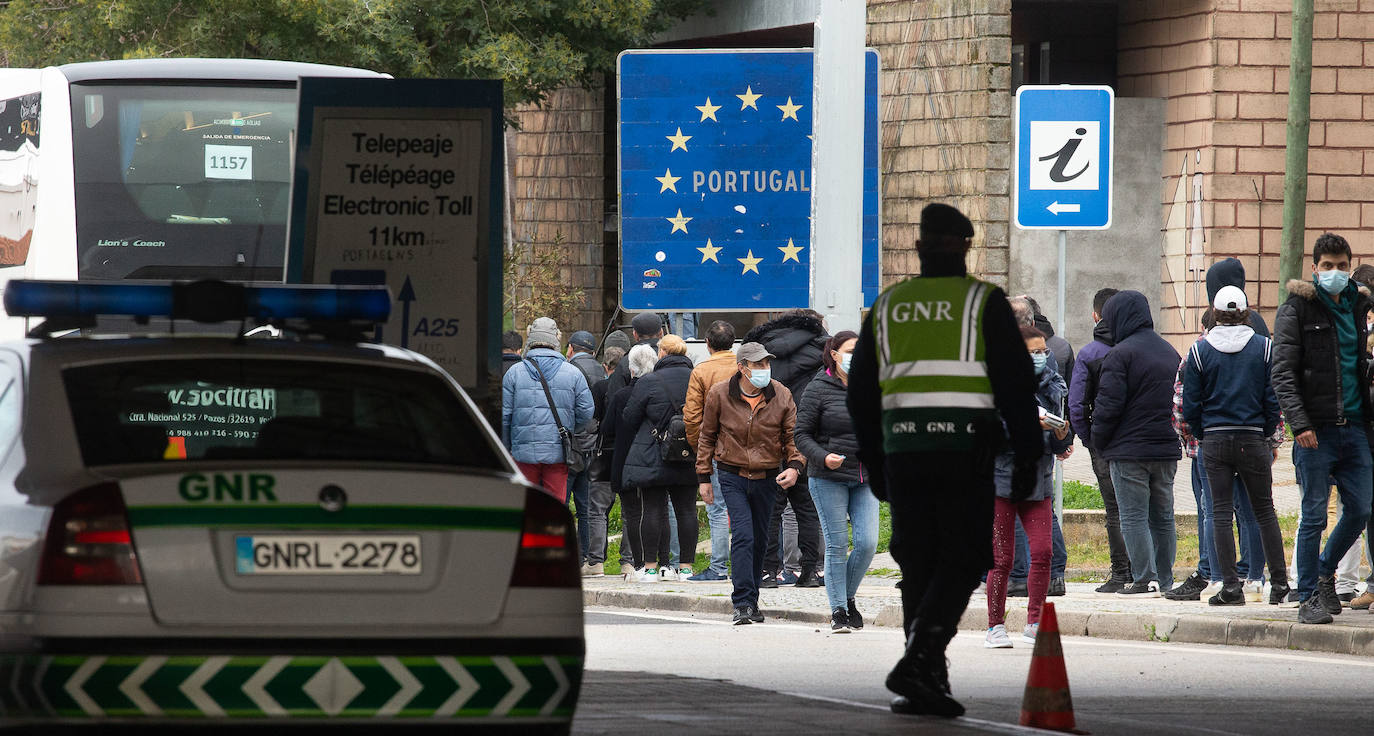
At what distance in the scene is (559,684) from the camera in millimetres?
6012

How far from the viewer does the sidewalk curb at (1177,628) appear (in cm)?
1140

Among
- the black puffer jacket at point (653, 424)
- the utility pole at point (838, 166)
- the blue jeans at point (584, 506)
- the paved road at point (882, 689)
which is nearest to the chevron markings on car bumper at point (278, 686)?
the paved road at point (882, 689)

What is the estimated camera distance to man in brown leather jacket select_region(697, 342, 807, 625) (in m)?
13.3

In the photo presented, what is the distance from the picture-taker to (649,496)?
53.0 feet

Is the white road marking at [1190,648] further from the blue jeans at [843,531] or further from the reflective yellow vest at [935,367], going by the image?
the reflective yellow vest at [935,367]

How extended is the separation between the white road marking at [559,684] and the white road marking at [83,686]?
119 centimetres

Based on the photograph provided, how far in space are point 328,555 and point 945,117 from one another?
18.5 meters

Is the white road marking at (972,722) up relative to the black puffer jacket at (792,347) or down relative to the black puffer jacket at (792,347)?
down

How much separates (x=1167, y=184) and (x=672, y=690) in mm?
15466

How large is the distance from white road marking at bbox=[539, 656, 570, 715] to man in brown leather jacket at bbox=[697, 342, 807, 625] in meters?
7.23

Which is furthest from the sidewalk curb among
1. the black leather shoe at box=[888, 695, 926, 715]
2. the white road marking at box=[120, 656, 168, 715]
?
the white road marking at box=[120, 656, 168, 715]

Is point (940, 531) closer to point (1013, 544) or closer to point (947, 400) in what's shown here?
point (947, 400)

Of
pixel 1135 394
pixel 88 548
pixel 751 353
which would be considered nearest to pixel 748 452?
pixel 751 353

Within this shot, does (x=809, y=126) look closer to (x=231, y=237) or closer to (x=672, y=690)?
(x=231, y=237)
